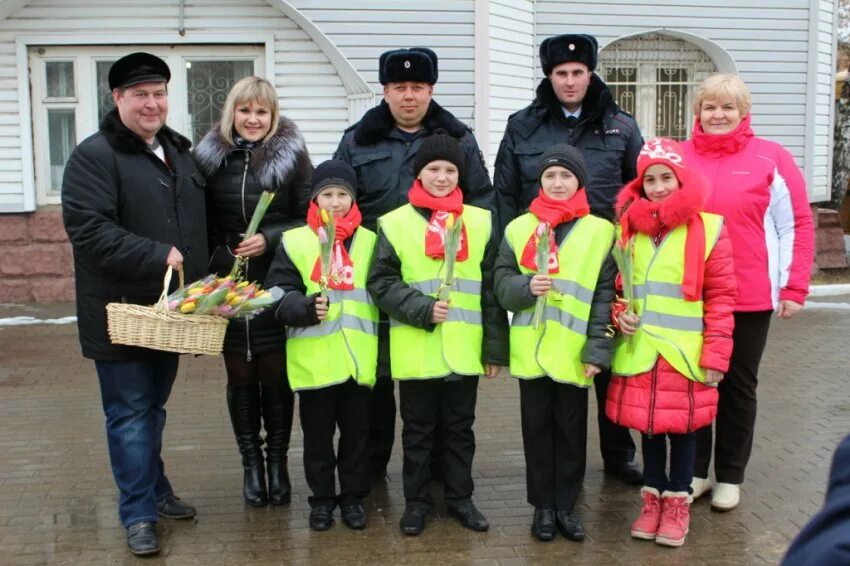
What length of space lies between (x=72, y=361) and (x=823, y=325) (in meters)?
6.94

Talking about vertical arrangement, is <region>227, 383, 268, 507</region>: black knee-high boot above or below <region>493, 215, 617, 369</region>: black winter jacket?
below

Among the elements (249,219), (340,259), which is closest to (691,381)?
(340,259)

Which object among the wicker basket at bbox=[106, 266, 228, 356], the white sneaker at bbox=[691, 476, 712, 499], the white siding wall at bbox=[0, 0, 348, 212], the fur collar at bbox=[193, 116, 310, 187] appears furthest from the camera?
the white siding wall at bbox=[0, 0, 348, 212]

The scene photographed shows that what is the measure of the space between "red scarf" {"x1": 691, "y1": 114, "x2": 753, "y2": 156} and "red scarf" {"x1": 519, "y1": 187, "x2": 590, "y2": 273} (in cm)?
67

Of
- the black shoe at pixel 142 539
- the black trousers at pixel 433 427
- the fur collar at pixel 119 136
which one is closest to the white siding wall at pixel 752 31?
the black trousers at pixel 433 427

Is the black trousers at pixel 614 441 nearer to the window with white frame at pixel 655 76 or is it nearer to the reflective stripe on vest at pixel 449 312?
the reflective stripe on vest at pixel 449 312

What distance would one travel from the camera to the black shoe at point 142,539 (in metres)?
4.25

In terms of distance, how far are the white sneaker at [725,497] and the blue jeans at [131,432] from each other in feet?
8.36

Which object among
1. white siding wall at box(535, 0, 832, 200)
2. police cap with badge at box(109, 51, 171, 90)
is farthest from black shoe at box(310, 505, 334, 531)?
white siding wall at box(535, 0, 832, 200)

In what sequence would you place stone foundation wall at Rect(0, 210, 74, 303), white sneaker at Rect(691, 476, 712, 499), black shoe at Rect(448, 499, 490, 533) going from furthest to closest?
stone foundation wall at Rect(0, 210, 74, 303), white sneaker at Rect(691, 476, 712, 499), black shoe at Rect(448, 499, 490, 533)

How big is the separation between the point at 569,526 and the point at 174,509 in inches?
71.1

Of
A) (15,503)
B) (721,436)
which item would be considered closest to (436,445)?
(721,436)

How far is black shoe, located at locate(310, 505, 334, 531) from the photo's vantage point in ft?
14.9

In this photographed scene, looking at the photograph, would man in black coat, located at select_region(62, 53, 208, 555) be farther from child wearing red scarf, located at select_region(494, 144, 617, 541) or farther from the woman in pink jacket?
the woman in pink jacket
